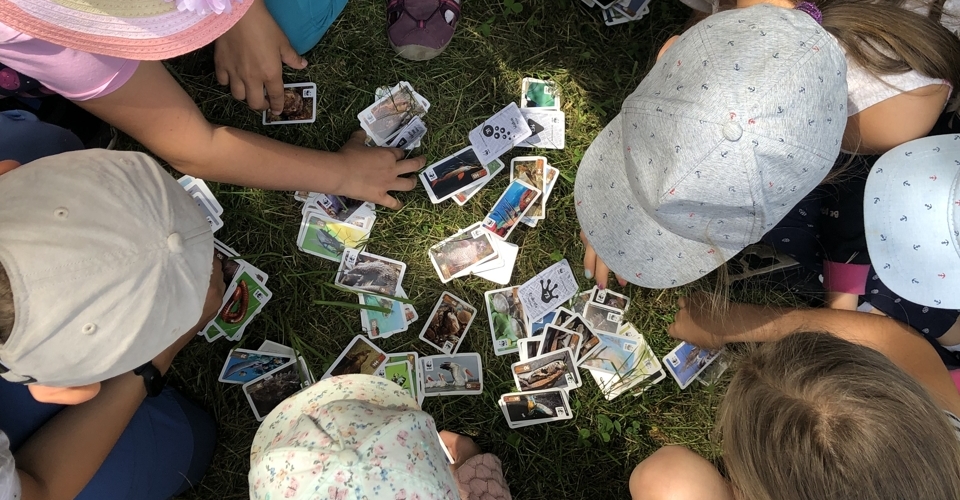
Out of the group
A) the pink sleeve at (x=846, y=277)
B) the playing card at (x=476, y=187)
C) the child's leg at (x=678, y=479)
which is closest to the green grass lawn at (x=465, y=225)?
the playing card at (x=476, y=187)

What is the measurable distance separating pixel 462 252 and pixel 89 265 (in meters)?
1.32

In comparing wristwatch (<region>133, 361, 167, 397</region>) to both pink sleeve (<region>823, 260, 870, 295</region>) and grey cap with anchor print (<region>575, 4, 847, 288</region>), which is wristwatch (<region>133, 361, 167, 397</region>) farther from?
pink sleeve (<region>823, 260, 870, 295</region>)

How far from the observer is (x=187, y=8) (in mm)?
1344

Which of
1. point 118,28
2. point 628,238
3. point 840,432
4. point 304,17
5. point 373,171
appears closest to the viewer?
point 118,28

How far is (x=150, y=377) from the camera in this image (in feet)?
6.24

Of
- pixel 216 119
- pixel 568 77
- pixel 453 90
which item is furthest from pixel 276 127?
pixel 568 77

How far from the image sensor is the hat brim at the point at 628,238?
178 cm

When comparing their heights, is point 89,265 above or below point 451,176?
above

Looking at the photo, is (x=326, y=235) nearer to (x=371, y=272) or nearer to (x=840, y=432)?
(x=371, y=272)

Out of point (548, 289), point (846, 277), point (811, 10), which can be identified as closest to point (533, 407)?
point (548, 289)

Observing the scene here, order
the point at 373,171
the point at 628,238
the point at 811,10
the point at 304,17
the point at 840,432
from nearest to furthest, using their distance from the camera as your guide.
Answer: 1. the point at 840,432
2. the point at 811,10
3. the point at 628,238
4. the point at 304,17
5. the point at 373,171

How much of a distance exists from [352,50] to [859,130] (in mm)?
1828

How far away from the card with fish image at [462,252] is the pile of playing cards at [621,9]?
40.1 inches

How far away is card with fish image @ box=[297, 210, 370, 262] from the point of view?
7.74ft
